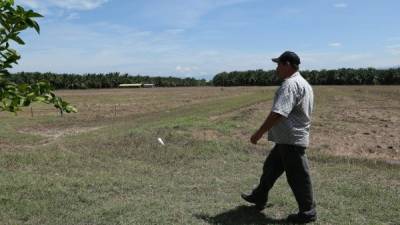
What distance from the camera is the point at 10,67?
362 centimetres

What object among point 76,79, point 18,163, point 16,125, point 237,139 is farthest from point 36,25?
point 76,79

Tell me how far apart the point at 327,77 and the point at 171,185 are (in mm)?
76694

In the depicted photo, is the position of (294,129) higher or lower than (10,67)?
lower

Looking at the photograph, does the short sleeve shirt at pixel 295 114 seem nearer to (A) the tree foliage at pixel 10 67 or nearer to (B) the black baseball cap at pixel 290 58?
(B) the black baseball cap at pixel 290 58

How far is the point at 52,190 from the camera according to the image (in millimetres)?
8141

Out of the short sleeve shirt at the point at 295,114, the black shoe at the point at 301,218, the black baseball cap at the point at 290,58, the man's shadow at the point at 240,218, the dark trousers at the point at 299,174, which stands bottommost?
the man's shadow at the point at 240,218

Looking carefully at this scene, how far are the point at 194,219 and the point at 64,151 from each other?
6.68 meters

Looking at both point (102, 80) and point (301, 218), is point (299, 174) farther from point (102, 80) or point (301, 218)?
point (102, 80)

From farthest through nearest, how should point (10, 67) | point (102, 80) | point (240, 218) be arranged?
point (102, 80) < point (240, 218) < point (10, 67)

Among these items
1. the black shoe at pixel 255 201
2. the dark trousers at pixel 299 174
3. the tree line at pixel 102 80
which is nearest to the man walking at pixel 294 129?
the dark trousers at pixel 299 174

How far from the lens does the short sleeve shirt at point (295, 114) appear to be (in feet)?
19.6

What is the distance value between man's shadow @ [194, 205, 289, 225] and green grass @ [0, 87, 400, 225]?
0.01m

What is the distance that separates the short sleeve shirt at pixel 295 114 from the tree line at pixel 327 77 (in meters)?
72.1

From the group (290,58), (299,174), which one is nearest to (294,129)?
(299,174)
